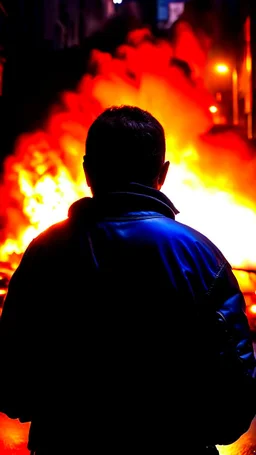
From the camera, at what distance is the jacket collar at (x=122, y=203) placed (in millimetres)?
1581

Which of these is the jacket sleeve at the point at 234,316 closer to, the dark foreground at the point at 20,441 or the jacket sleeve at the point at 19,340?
the jacket sleeve at the point at 19,340

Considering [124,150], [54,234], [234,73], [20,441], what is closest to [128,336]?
[54,234]

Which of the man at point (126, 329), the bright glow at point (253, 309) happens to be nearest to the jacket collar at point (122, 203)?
the man at point (126, 329)

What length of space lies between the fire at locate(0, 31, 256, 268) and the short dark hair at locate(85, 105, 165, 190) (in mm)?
6908

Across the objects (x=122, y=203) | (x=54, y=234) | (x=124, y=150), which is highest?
(x=124, y=150)

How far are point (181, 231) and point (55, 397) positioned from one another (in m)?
0.74

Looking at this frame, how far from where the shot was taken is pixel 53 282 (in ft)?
5.15

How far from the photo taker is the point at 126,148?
1604 millimetres

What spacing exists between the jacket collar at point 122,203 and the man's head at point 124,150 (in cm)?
5

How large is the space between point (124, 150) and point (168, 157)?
8.34 metres

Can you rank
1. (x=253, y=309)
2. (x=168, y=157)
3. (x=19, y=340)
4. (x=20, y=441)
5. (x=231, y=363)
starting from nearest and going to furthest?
(x=231, y=363) < (x=19, y=340) < (x=20, y=441) < (x=253, y=309) < (x=168, y=157)

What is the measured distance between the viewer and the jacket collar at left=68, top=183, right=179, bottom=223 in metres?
1.58

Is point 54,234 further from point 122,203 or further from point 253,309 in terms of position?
point 253,309

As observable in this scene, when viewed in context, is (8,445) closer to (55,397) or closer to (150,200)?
(55,397)
